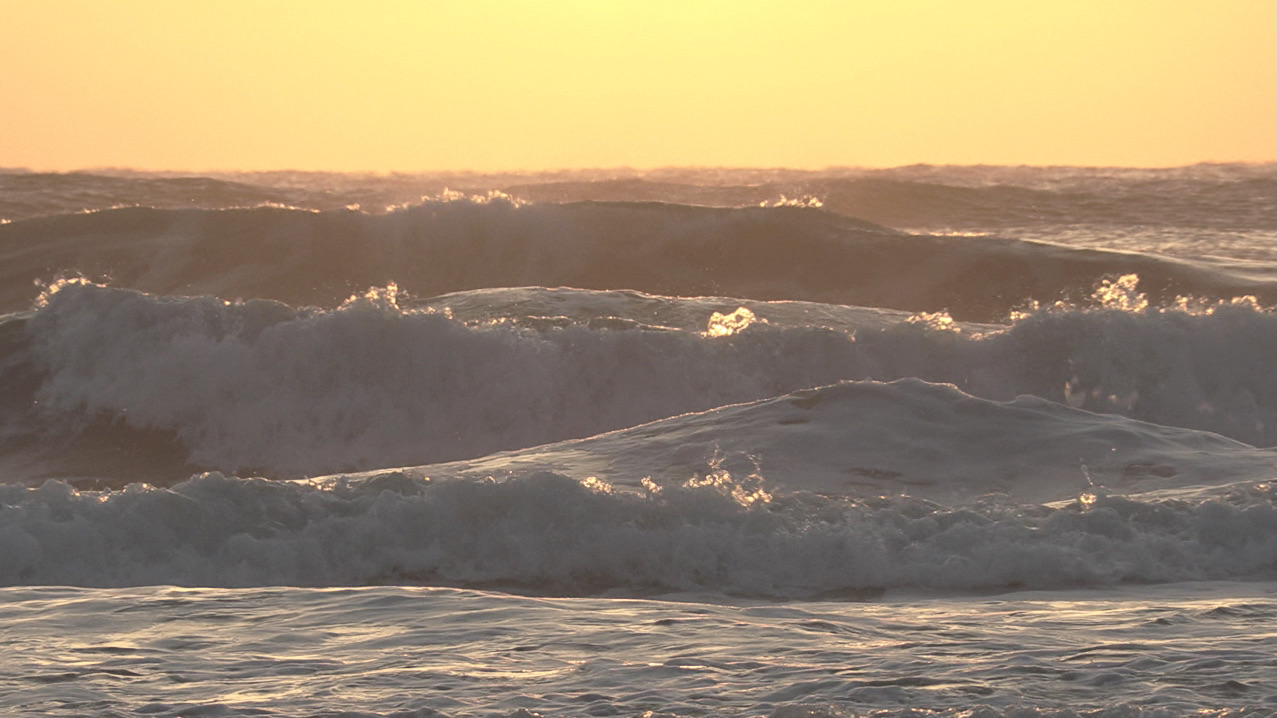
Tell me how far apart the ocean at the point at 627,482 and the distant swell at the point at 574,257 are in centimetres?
8

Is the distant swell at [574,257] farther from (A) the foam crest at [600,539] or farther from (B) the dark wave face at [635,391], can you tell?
(A) the foam crest at [600,539]

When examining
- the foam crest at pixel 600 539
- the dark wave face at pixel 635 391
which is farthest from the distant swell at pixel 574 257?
the foam crest at pixel 600 539

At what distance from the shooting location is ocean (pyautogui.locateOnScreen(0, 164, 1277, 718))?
5031 mm

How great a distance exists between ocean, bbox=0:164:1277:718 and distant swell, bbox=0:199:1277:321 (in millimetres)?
78

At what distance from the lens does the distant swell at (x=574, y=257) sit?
19.6 m

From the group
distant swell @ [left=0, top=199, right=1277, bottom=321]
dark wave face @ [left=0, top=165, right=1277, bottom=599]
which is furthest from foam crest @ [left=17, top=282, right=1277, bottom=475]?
distant swell @ [left=0, top=199, right=1277, bottom=321]

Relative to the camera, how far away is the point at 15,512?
7.48 metres

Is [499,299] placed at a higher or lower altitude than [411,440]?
higher

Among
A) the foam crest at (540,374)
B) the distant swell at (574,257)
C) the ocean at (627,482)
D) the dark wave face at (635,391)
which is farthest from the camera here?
the distant swell at (574,257)

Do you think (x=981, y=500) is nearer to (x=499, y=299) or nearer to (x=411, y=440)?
(x=411, y=440)

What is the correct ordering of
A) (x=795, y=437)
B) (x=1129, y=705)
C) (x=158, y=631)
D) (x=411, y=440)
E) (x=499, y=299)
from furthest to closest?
(x=499, y=299)
(x=411, y=440)
(x=795, y=437)
(x=158, y=631)
(x=1129, y=705)

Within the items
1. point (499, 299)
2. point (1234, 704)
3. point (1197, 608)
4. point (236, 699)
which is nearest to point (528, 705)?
point (236, 699)

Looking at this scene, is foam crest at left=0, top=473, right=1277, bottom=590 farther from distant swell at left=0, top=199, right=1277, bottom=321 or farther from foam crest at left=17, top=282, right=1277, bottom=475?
distant swell at left=0, top=199, right=1277, bottom=321

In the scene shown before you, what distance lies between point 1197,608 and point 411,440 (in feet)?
26.1
